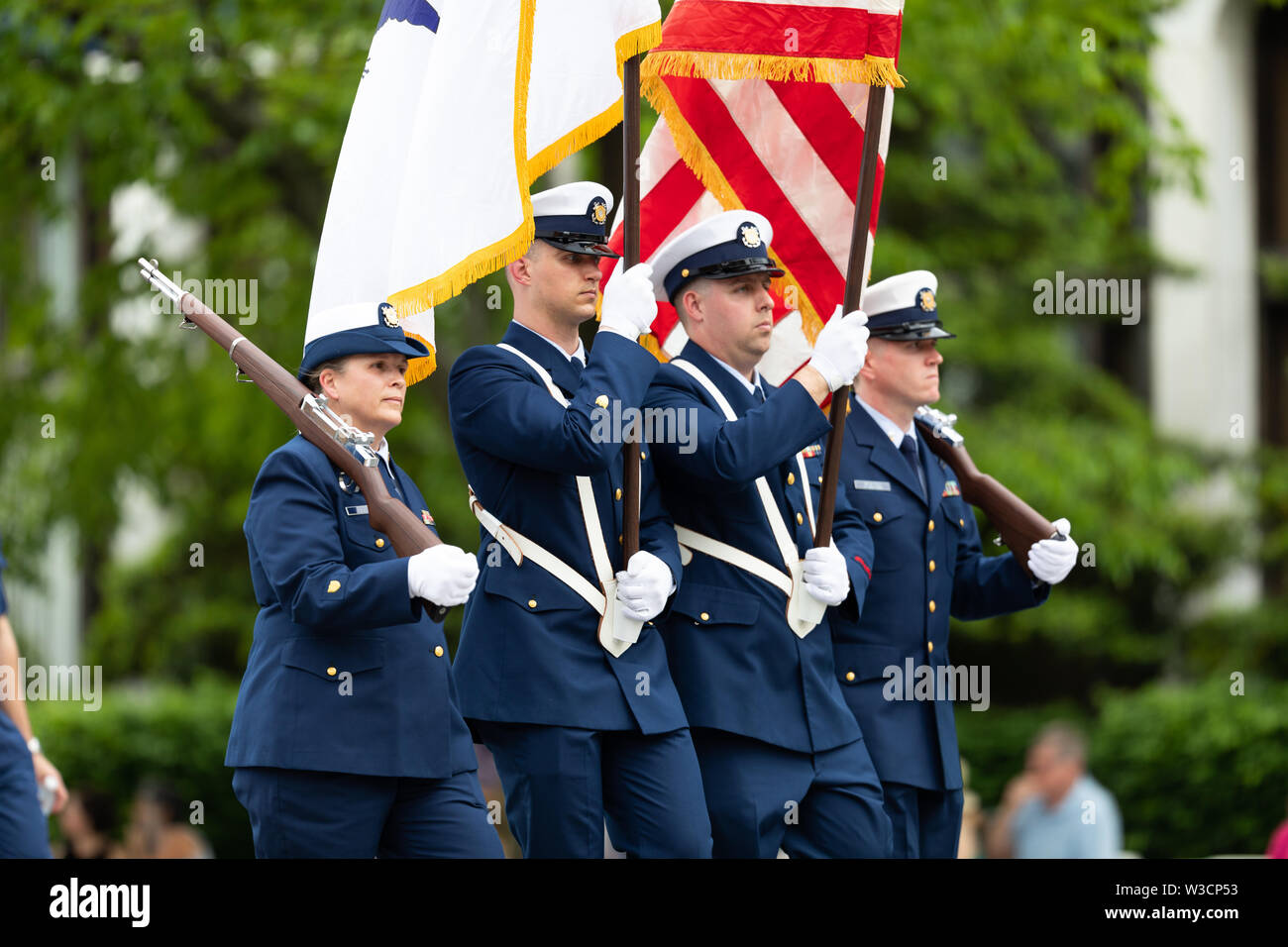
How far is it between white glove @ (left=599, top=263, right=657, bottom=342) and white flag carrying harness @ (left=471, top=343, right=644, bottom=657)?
0.88 feet

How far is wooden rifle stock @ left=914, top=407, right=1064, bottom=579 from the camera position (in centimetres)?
621

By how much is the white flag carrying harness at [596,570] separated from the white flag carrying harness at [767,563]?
1.21ft

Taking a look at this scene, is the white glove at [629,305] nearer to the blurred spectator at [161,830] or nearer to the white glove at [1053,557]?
the white glove at [1053,557]

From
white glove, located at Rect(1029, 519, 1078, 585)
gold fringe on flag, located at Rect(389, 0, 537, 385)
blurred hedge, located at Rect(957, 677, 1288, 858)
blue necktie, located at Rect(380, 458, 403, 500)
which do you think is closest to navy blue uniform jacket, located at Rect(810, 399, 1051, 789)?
white glove, located at Rect(1029, 519, 1078, 585)

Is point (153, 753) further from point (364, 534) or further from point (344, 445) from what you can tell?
point (344, 445)

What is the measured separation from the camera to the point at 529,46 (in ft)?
18.3

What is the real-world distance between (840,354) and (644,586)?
94cm

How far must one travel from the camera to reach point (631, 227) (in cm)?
539

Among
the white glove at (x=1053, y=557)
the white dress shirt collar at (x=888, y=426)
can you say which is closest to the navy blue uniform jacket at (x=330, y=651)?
the white dress shirt collar at (x=888, y=426)

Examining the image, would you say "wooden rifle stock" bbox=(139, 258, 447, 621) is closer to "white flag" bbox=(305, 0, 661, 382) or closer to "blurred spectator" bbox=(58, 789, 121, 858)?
"white flag" bbox=(305, 0, 661, 382)
